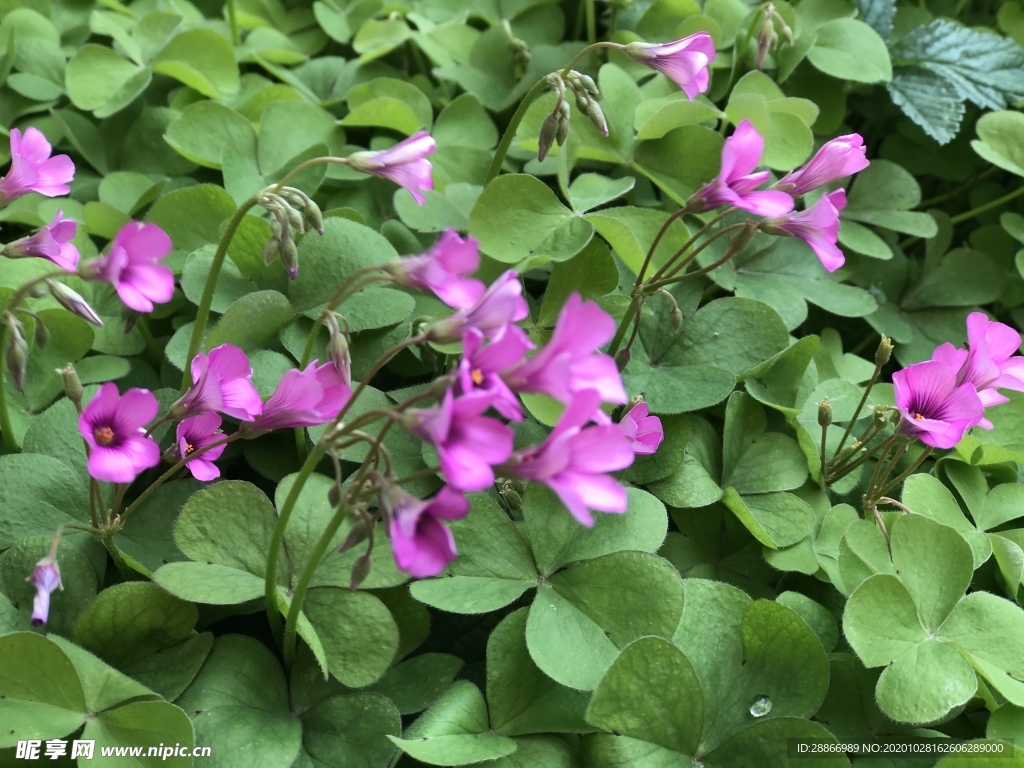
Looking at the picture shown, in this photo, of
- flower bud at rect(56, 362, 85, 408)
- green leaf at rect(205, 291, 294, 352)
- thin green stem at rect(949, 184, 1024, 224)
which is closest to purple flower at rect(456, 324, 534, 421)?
flower bud at rect(56, 362, 85, 408)

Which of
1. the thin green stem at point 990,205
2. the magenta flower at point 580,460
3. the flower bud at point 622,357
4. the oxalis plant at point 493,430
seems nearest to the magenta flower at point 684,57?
the oxalis plant at point 493,430

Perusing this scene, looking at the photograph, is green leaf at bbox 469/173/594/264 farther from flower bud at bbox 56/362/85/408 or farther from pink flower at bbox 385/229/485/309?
flower bud at bbox 56/362/85/408

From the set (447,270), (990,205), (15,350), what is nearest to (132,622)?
(15,350)

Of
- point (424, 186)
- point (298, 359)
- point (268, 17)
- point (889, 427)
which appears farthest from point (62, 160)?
point (889, 427)

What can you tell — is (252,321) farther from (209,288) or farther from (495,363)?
(495,363)

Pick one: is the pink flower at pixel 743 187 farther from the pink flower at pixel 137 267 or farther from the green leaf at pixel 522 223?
the pink flower at pixel 137 267

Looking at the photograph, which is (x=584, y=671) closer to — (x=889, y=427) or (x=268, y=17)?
(x=889, y=427)
